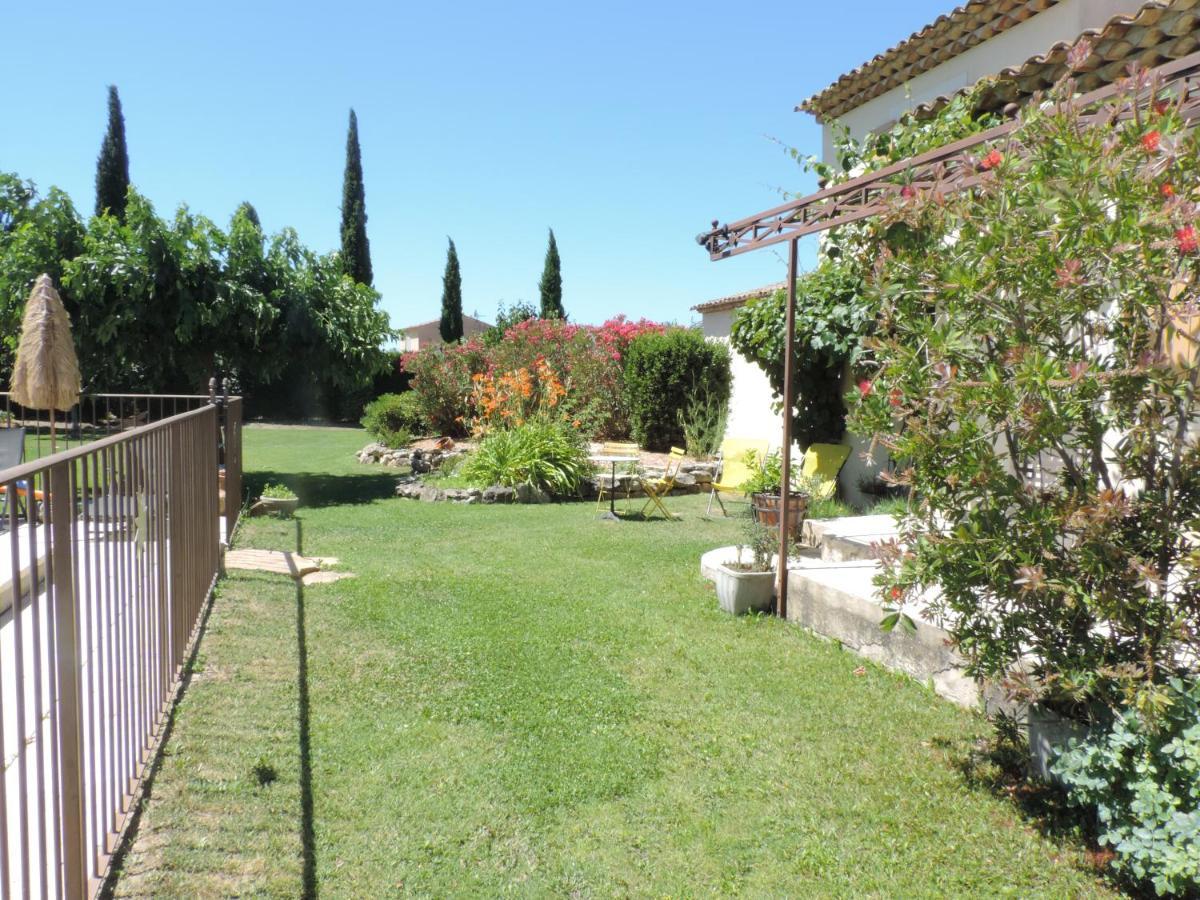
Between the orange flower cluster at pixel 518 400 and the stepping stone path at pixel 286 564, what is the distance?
6.52 metres

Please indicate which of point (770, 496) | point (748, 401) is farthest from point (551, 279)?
point (770, 496)

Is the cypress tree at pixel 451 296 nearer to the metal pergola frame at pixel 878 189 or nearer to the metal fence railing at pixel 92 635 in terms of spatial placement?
the metal pergola frame at pixel 878 189

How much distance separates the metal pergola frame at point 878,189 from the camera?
10.6 feet

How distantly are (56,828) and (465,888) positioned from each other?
49.1 inches

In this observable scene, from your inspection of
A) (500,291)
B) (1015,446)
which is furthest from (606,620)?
(500,291)

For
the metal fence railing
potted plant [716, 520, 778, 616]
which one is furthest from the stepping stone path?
potted plant [716, 520, 778, 616]

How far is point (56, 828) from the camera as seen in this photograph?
7.10 ft

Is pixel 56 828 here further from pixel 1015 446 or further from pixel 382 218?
pixel 382 218

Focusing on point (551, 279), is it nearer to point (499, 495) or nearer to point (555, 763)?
point (499, 495)

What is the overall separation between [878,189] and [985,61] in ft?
22.1

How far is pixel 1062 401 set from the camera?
9.50 feet

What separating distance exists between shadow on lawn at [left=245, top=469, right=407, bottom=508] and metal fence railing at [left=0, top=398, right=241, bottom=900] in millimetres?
6783

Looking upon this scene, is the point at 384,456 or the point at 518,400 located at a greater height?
the point at 518,400

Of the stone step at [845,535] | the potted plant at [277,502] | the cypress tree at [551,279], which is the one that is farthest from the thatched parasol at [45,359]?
the cypress tree at [551,279]
